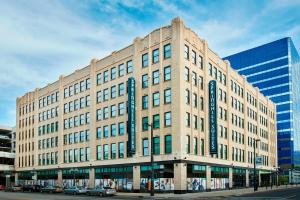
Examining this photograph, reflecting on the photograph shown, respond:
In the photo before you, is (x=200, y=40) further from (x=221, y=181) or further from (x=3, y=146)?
(x=3, y=146)

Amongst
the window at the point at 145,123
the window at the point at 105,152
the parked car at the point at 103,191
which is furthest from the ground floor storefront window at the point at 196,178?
the window at the point at 105,152

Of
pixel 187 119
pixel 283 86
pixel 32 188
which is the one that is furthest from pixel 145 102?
pixel 283 86

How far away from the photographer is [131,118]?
57281 millimetres

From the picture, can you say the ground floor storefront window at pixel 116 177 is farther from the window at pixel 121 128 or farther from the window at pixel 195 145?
the window at pixel 195 145

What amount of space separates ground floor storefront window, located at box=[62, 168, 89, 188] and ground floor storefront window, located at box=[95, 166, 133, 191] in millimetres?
3712

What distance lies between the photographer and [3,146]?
125 metres

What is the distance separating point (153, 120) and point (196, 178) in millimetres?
10029

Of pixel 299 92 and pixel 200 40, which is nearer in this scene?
pixel 200 40

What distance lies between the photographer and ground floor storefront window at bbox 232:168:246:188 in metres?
69.1

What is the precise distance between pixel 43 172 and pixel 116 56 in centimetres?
3396

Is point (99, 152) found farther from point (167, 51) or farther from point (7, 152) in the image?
point (7, 152)

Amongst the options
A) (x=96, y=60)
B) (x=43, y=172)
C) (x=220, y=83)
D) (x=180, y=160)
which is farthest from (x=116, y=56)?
(x=43, y=172)

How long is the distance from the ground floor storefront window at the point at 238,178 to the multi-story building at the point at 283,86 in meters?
62.6

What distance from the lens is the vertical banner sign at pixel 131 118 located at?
5672 centimetres
